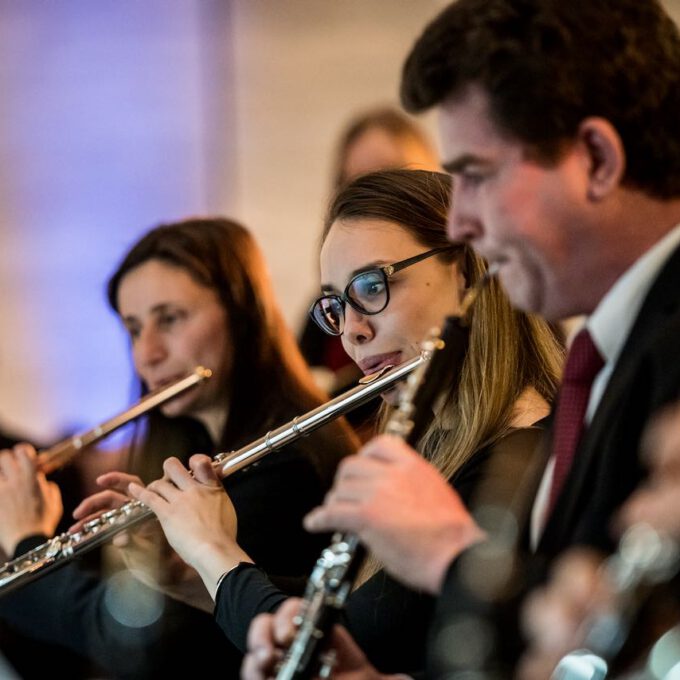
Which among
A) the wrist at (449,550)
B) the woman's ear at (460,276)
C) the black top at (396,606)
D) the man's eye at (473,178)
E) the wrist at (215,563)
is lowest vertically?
the black top at (396,606)

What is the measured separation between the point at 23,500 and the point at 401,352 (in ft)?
3.14

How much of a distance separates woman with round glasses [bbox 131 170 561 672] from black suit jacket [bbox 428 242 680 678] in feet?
1.63

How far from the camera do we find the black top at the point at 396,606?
1.55m

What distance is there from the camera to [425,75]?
120 centimetres

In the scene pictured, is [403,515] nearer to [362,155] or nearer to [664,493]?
[664,493]

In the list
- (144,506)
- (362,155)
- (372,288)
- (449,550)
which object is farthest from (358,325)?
(362,155)

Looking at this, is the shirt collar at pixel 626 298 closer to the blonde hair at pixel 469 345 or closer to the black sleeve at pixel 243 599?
the blonde hair at pixel 469 345

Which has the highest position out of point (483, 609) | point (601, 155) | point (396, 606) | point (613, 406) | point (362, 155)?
point (362, 155)

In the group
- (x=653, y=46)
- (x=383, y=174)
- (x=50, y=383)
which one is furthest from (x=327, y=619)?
(x=50, y=383)

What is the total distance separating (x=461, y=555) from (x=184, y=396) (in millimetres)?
1420

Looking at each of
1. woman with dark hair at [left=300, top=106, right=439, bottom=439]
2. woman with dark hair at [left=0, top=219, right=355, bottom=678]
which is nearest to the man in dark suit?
woman with dark hair at [left=0, top=219, right=355, bottom=678]

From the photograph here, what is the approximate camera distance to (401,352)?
5.81 ft

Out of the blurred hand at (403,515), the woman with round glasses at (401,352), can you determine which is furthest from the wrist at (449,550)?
the woman with round glasses at (401,352)

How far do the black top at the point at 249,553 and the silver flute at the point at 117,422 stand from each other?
0.76 ft
